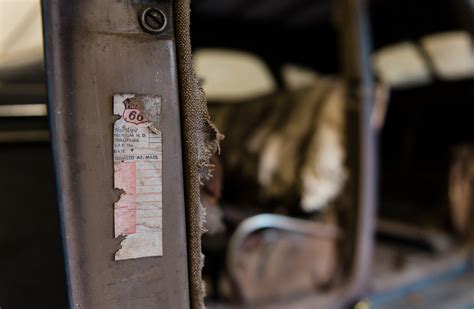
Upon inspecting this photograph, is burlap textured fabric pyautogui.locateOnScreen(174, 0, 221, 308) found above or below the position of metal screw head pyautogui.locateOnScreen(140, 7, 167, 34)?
below

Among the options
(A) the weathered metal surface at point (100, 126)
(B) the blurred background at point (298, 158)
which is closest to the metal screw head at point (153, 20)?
(A) the weathered metal surface at point (100, 126)

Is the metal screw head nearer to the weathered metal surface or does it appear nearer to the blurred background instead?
the weathered metal surface

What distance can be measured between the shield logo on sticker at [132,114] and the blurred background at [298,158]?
19cm

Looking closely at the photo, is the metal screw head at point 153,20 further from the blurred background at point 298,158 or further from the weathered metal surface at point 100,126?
the blurred background at point 298,158

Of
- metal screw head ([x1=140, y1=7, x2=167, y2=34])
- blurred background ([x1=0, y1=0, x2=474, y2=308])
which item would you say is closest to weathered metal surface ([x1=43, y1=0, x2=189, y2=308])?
metal screw head ([x1=140, y1=7, x2=167, y2=34])

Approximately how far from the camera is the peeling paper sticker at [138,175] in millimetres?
516

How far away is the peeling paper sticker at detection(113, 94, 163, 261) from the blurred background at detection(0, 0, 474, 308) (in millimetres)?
164

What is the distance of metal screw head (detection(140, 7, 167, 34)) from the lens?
53 cm

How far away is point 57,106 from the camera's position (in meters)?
0.50

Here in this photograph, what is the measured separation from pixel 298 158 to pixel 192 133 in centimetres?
174

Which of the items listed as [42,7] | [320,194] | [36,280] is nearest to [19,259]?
[36,280]

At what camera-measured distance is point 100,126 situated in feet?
1.67

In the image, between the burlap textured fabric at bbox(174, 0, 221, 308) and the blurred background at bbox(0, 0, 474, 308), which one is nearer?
the burlap textured fabric at bbox(174, 0, 221, 308)

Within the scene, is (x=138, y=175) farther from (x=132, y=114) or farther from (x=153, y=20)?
(x=153, y=20)
